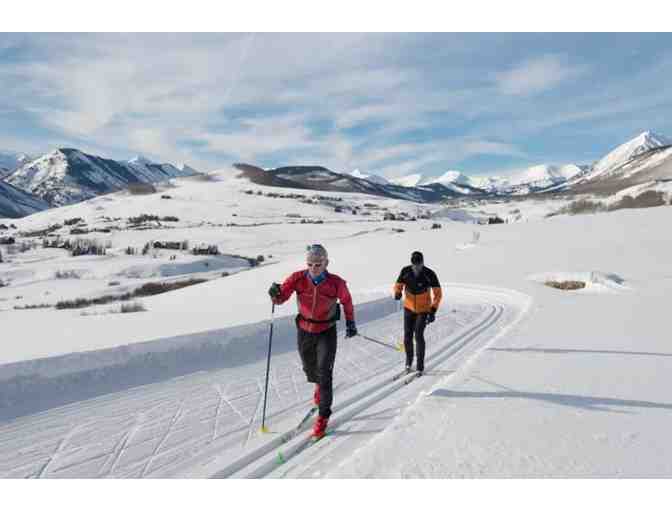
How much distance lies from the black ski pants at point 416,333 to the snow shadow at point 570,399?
1656 mm

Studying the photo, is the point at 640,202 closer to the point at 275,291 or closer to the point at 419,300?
the point at 419,300

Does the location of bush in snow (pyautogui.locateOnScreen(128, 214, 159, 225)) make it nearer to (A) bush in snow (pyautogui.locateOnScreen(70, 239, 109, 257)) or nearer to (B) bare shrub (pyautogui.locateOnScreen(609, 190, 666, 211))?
(A) bush in snow (pyautogui.locateOnScreen(70, 239, 109, 257))

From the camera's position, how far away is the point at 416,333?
7.80 metres

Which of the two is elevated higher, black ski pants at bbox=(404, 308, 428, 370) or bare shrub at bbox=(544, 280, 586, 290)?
black ski pants at bbox=(404, 308, 428, 370)

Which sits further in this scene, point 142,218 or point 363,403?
point 142,218

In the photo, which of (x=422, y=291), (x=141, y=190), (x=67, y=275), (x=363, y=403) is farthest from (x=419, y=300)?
(x=141, y=190)

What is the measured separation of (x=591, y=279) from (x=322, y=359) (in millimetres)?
18010

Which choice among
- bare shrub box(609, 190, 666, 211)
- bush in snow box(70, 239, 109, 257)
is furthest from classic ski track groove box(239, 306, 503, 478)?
Result: bare shrub box(609, 190, 666, 211)

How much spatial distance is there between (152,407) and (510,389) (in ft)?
16.2

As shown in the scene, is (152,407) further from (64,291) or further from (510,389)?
(64,291)

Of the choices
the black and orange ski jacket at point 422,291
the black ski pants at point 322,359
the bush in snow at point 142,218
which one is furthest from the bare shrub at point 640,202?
the bush in snow at point 142,218

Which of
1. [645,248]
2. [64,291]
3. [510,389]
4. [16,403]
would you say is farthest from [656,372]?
[64,291]

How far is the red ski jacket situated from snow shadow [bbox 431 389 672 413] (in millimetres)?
1771

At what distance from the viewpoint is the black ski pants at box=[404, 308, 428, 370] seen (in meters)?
7.71
